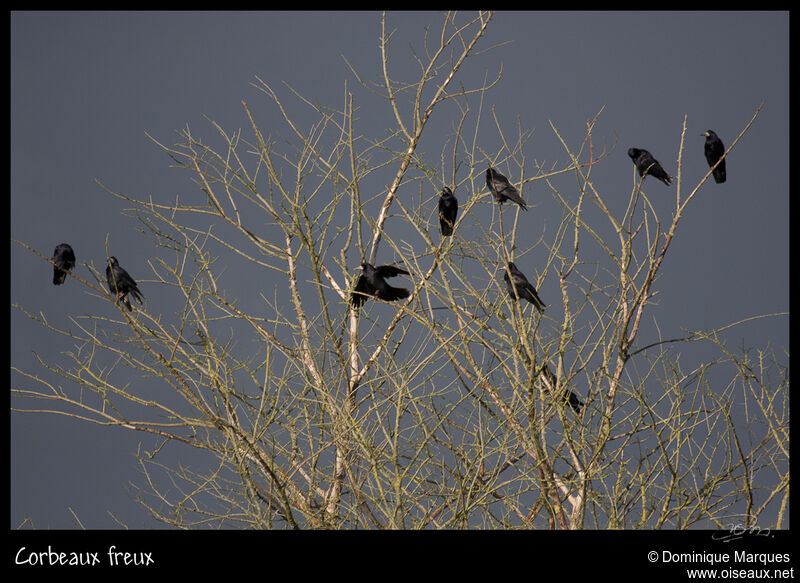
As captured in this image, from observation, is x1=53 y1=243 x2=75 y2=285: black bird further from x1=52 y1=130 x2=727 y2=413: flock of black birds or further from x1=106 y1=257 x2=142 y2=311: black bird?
x1=106 y1=257 x2=142 y2=311: black bird

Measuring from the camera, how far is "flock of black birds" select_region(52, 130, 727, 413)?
511 centimetres

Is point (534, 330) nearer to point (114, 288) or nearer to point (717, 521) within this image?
point (717, 521)

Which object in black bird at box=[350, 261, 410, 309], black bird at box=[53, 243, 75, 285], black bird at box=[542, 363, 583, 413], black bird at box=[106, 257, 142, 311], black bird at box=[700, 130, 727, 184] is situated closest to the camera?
black bird at box=[542, 363, 583, 413]

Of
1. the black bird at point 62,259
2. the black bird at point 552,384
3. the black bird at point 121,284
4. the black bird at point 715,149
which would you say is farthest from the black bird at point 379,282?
the black bird at point 715,149

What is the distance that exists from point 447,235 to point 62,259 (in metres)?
3.67

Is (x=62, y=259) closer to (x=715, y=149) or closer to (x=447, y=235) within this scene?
(x=447, y=235)

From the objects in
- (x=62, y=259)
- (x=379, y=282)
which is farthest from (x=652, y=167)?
(x=62, y=259)

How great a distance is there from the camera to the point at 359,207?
4.54 metres

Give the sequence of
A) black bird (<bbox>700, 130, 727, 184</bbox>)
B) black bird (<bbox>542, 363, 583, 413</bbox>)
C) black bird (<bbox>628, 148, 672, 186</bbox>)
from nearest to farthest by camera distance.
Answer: black bird (<bbox>542, 363, 583, 413</bbox>)
black bird (<bbox>628, 148, 672, 186</bbox>)
black bird (<bbox>700, 130, 727, 184</bbox>)

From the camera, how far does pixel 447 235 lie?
634 centimetres

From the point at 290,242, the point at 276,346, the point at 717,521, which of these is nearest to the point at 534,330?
the point at 717,521

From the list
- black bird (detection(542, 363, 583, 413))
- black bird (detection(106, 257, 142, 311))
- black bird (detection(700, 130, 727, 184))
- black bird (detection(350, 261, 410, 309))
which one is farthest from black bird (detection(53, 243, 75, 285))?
black bird (detection(700, 130, 727, 184))

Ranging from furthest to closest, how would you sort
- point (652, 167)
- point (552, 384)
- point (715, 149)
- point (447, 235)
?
point (715, 149), point (652, 167), point (447, 235), point (552, 384)
